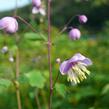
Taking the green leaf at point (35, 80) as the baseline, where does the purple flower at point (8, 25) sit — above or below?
above

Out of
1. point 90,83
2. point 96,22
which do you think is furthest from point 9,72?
point 96,22

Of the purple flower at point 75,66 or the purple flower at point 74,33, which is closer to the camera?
the purple flower at point 75,66

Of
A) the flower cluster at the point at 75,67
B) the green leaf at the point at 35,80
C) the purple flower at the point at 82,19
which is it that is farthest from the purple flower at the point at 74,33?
the green leaf at the point at 35,80

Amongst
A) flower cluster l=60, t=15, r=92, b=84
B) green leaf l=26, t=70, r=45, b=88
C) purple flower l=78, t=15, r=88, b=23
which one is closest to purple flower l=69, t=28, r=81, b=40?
purple flower l=78, t=15, r=88, b=23

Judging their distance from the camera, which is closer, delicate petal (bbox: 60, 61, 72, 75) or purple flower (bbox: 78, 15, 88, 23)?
delicate petal (bbox: 60, 61, 72, 75)

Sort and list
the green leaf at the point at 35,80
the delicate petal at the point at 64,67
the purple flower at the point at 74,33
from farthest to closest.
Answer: the green leaf at the point at 35,80 → the purple flower at the point at 74,33 → the delicate petal at the point at 64,67

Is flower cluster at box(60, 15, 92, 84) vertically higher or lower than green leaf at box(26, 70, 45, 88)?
higher

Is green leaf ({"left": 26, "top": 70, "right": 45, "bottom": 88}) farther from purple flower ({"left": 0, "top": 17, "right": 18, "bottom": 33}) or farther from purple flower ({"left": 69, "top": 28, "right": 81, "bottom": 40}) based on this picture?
purple flower ({"left": 0, "top": 17, "right": 18, "bottom": 33})

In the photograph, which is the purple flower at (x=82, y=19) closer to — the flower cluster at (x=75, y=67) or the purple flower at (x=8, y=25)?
the flower cluster at (x=75, y=67)

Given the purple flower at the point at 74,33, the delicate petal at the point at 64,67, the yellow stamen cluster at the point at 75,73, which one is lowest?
the yellow stamen cluster at the point at 75,73

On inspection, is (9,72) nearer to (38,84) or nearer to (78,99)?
(38,84)
